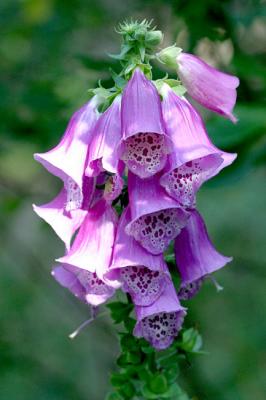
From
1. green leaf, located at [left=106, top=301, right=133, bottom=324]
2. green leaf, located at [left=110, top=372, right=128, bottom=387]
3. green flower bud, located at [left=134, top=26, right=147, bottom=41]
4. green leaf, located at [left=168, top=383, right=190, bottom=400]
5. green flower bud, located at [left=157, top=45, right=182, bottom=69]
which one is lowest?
green leaf, located at [left=168, top=383, right=190, bottom=400]

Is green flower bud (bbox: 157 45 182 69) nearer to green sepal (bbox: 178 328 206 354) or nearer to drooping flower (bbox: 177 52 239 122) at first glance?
drooping flower (bbox: 177 52 239 122)

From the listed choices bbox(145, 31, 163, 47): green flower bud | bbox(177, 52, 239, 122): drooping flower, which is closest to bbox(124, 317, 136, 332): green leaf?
bbox(177, 52, 239, 122): drooping flower

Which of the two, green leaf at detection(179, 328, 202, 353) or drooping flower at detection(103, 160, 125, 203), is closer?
drooping flower at detection(103, 160, 125, 203)

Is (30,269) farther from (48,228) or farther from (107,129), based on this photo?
(107,129)

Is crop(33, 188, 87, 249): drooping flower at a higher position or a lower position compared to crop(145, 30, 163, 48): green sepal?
lower

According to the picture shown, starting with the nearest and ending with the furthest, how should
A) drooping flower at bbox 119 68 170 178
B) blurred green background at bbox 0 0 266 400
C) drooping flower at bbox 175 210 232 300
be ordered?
drooping flower at bbox 119 68 170 178, drooping flower at bbox 175 210 232 300, blurred green background at bbox 0 0 266 400

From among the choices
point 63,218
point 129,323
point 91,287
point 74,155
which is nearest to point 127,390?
point 129,323

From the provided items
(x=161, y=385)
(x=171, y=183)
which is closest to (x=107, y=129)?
(x=171, y=183)
